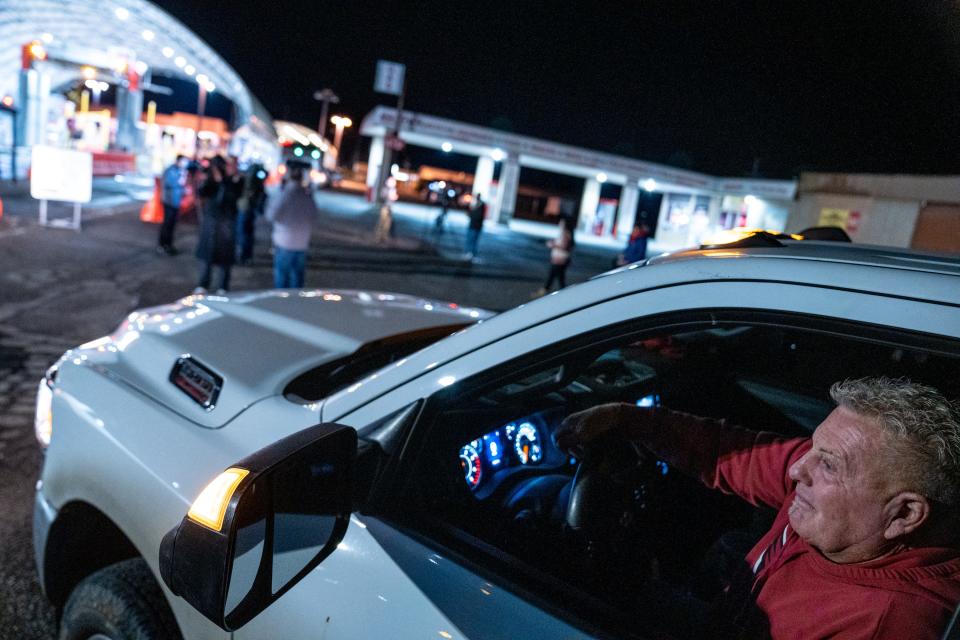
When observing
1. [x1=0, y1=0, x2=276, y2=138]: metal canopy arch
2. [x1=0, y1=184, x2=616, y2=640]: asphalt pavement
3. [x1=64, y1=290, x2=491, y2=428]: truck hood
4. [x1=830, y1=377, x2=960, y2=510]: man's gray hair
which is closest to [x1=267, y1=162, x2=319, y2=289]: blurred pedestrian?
[x1=0, y1=184, x2=616, y2=640]: asphalt pavement

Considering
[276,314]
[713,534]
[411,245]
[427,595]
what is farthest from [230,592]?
[411,245]

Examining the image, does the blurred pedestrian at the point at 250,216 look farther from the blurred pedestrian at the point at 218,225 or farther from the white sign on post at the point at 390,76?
the white sign on post at the point at 390,76

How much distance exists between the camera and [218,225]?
8.22 meters

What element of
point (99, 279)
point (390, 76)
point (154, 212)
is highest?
point (390, 76)

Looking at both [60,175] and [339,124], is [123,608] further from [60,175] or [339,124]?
[339,124]

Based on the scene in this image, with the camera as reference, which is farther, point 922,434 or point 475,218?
point 475,218

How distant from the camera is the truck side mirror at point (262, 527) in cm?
108

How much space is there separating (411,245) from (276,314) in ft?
48.5

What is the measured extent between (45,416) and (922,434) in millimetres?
2432

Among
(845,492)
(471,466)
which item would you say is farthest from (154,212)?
(845,492)

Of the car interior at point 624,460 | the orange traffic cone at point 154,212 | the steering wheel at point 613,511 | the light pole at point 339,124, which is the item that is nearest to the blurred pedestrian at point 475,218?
Result: the orange traffic cone at point 154,212

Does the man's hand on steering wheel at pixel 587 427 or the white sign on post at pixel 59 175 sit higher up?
the man's hand on steering wheel at pixel 587 427

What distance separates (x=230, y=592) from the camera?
1.12m

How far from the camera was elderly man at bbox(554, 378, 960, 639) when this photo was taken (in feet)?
3.43
